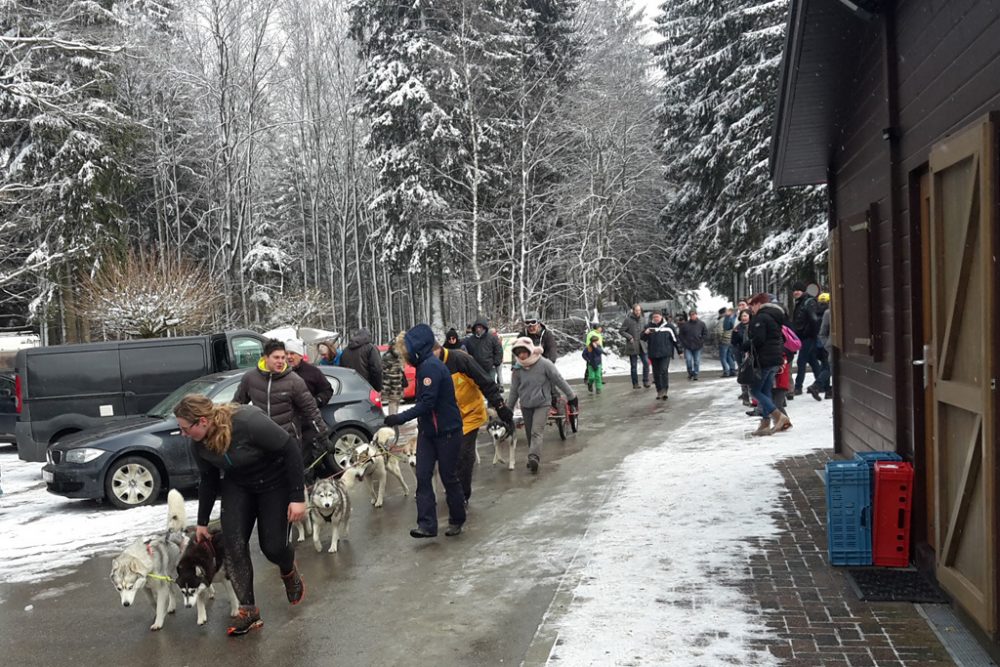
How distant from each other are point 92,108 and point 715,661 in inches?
928

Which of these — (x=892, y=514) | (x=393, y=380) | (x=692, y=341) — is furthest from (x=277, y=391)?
(x=692, y=341)

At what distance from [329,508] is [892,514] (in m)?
4.52

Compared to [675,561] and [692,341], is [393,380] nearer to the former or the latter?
[692,341]

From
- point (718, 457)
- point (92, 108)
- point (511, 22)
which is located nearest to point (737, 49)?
point (511, 22)

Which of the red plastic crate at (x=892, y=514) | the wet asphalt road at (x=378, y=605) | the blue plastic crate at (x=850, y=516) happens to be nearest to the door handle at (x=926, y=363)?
the red plastic crate at (x=892, y=514)

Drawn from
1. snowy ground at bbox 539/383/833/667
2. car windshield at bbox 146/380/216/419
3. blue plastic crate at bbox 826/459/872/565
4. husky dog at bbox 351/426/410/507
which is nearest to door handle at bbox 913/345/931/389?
blue plastic crate at bbox 826/459/872/565

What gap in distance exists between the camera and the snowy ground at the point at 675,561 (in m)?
4.81

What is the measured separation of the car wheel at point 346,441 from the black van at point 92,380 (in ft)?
11.2

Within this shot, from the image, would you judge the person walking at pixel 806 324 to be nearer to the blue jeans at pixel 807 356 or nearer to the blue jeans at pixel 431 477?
the blue jeans at pixel 807 356

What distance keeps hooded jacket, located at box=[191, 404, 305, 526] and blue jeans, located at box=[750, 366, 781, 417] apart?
798 centimetres

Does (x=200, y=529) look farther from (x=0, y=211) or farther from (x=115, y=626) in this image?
(x=0, y=211)

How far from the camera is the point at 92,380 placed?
13.0 metres

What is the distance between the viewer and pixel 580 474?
10.3 meters

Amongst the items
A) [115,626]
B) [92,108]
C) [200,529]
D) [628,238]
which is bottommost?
[115,626]
